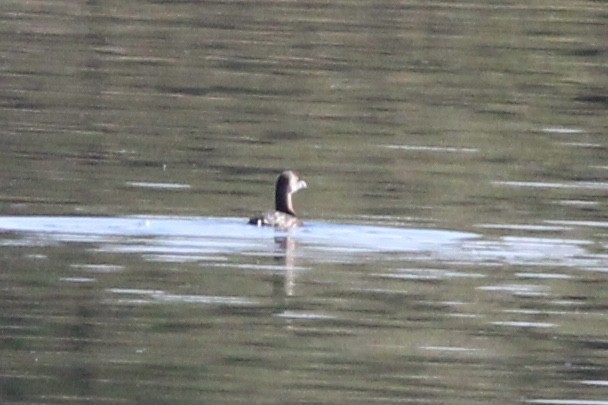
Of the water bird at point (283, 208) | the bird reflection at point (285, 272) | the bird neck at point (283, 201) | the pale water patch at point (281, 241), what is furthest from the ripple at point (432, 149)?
the bird reflection at point (285, 272)

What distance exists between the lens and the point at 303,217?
79.5 ft

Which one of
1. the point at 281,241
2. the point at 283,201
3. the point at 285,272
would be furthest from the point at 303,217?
the point at 285,272

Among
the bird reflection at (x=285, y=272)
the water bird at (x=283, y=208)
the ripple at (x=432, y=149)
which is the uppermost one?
the ripple at (x=432, y=149)

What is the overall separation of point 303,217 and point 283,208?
0.85 meters

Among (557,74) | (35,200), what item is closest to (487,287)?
(35,200)

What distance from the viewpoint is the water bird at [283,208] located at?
22047 mm

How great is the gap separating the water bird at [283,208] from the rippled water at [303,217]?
0.18 metres

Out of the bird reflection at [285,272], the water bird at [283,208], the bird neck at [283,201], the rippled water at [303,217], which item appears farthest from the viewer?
the bird neck at [283,201]

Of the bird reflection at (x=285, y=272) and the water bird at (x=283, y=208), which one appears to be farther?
the water bird at (x=283, y=208)

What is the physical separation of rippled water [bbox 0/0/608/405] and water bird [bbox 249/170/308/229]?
18cm

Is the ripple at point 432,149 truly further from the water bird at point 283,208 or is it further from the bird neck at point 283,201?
the bird neck at point 283,201

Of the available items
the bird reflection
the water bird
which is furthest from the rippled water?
the water bird

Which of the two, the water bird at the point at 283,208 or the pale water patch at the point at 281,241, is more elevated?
the water bird at the point at 283,208

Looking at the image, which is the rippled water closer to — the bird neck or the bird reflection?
the bird reflection
